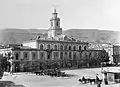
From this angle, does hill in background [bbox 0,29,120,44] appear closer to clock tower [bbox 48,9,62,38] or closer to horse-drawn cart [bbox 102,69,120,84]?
horse-drawn cart [bbox 102,69,120,84]

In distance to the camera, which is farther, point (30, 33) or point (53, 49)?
point (53, 49)

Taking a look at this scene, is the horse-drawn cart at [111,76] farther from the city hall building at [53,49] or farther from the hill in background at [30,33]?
the city hall building at [53,49]

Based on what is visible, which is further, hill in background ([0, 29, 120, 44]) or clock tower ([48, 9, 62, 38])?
clock tower ([48, 9, 62, 38])

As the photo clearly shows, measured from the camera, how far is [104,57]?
72.5 ft

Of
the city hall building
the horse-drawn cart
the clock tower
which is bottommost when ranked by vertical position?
the horse-drawn cart

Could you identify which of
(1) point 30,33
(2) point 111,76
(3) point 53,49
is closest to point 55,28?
(3) point 53,49

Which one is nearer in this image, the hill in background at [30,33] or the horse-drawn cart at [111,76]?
the hill in background at [30,33]

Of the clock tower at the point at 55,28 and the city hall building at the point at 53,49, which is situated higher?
the clock tower at the point at 55,28

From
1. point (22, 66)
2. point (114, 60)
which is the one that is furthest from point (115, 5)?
→ point (114, 60)

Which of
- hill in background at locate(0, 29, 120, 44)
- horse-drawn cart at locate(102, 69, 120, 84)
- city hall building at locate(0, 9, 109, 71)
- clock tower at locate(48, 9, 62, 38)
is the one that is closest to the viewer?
hill in background at locate(0, 29, 120, 44)

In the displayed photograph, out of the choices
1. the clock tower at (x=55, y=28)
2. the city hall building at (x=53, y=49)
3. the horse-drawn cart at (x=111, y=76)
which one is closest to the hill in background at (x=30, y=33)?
the city hall building at (x=53, y=49)

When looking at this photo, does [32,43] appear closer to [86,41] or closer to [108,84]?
[86,41]

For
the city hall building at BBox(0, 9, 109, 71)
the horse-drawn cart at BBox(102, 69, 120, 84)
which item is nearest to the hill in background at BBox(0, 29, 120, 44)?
the city hall building at BBox(0, 9, 109, 71)

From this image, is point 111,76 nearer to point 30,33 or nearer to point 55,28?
point 30,33
